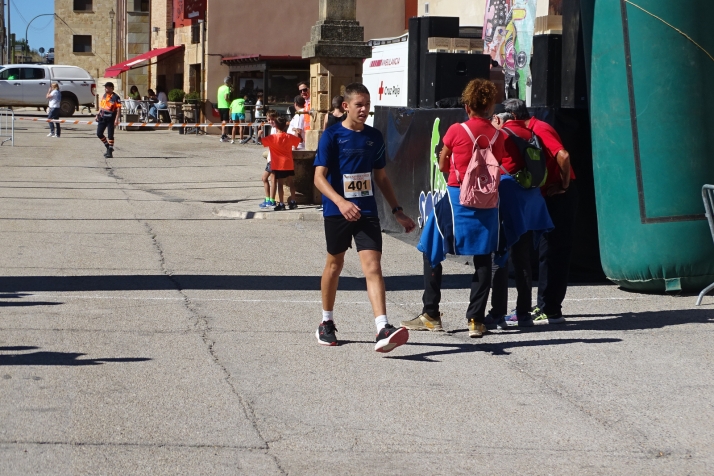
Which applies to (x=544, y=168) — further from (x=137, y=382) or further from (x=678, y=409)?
(x=137, y=382)

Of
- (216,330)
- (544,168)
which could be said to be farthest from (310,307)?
(544,168)

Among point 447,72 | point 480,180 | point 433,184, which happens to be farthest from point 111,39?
point 480,180

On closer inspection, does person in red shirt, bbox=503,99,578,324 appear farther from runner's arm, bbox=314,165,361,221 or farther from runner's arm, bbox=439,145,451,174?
runner's arm, bbox=314,165,361,221

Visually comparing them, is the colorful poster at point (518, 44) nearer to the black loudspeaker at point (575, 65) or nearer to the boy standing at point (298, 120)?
the black loudspeaker at point (575, 65)

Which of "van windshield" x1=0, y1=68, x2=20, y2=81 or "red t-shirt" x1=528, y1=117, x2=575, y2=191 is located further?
"van windshield" x1=0, y1=68, x2=20, y2=81

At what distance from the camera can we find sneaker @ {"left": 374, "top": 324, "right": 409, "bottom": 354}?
6625 mm

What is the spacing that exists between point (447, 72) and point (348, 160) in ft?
17.4

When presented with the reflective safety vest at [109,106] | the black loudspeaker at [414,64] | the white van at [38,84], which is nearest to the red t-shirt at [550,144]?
the black loudspeaker at [414,64]

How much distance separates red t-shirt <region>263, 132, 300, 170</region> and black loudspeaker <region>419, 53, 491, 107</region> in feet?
11.0

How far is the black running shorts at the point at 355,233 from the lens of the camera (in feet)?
22.8

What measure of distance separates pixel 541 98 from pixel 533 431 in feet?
18.0

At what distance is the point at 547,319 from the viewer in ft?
26.9

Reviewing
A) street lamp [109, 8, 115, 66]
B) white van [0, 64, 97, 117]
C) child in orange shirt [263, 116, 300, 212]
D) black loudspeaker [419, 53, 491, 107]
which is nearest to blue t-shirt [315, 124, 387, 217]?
black loudspeaker [419, 53, 491, 107]

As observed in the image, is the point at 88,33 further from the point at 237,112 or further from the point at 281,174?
the point at 281,174
